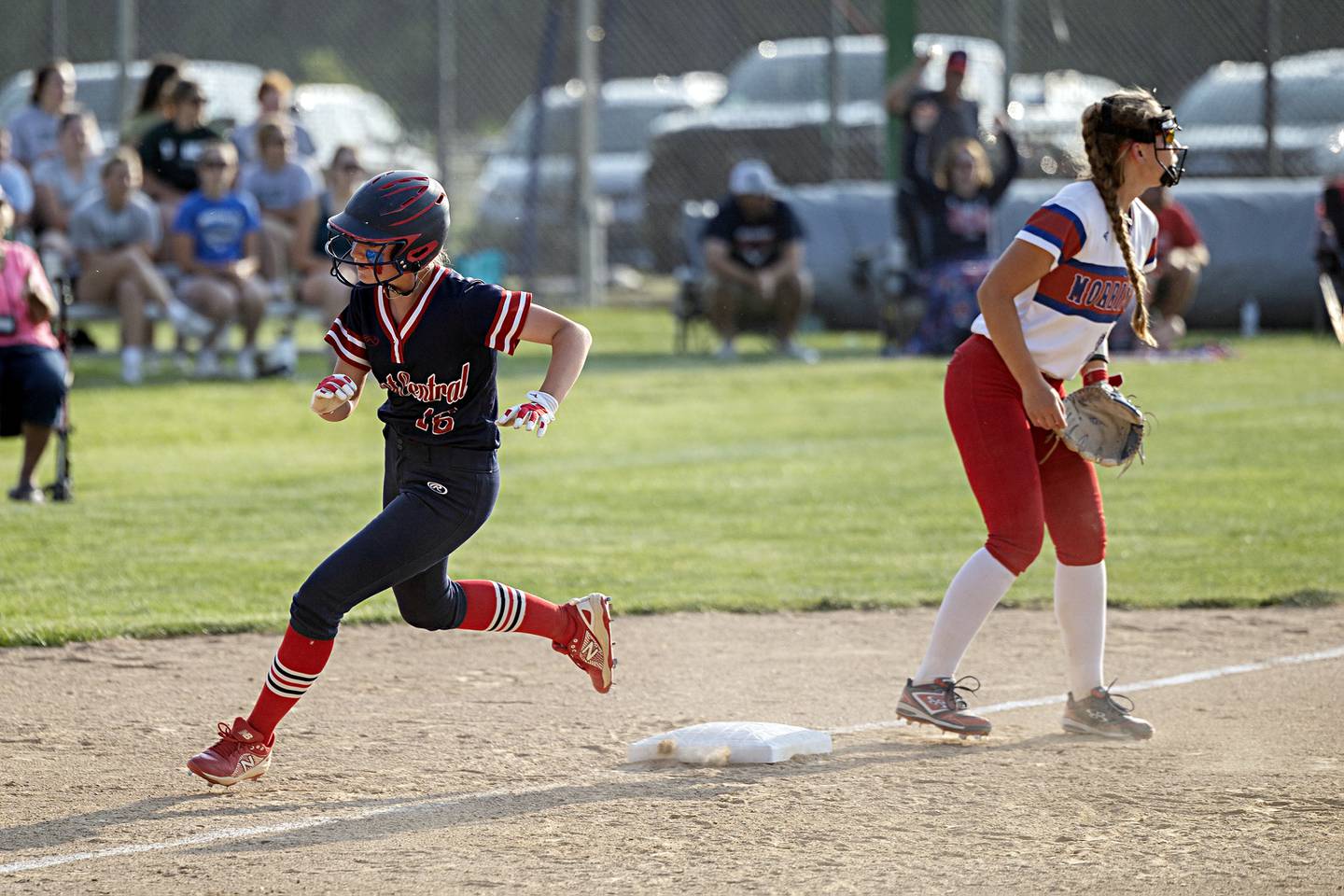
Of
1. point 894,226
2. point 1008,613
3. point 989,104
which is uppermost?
point 989,104

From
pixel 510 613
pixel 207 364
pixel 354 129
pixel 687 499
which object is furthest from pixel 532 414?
pixel 354 129

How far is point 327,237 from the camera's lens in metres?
13.9

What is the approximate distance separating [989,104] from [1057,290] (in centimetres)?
1557

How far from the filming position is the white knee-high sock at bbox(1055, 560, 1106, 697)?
5.25 m

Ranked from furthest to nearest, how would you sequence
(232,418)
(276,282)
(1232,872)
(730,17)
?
(730,17)
(276,282)
(232,418)
(1232,872)

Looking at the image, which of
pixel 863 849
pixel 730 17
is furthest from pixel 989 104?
pixel 863 849

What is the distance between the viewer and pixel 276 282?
46.3 feet

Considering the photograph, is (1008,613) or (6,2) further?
(6,2)

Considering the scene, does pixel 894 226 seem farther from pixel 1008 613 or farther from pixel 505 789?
pixel 505 789

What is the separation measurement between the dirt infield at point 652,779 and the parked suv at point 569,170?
516 inches

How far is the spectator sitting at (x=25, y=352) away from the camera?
348 inches

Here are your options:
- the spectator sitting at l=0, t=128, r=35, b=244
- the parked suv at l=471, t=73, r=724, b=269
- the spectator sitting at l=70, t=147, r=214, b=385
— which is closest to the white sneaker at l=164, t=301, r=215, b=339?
the spectator sitting at l=70, t=147, r=214, b=385

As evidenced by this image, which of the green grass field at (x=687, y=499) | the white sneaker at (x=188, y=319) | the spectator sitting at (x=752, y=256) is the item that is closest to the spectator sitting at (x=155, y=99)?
the white sneaker at (x=188, y=319)

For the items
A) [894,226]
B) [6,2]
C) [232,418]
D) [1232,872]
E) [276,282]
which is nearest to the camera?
[1232,872]
